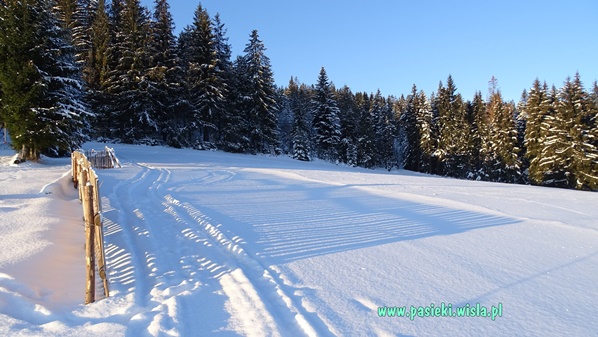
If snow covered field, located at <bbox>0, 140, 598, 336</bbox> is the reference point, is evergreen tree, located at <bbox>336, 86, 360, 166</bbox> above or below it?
above

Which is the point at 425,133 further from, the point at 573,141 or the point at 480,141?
the point at 573,141

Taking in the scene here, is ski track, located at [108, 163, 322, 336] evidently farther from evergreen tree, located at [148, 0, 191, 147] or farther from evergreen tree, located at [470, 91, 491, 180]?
evergreen tree, located at [470, 91, 491, 180]

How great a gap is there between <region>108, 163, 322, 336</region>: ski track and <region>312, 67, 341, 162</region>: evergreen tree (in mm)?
33555

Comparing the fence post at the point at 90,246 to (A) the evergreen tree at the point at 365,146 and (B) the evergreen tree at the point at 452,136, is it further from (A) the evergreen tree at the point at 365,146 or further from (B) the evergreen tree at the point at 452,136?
(B) the evergreen tree at the point at 452,136

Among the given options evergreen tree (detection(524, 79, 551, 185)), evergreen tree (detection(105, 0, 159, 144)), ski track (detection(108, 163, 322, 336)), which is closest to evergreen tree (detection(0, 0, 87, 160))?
ski track (detection(108, 163, 322, 336))

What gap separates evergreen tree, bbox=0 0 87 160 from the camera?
14.1 meters

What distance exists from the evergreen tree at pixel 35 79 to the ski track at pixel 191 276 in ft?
33.7

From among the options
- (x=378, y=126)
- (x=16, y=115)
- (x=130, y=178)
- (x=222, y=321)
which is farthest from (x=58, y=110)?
(x=378, y=126)

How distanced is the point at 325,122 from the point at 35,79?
29827 mm

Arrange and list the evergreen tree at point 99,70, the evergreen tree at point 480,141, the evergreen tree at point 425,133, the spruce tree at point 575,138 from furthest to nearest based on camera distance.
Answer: the evergreen tree at point 425,133
the evergreen tree at point 480,141
the evergreen tree at point 99,70
the spruce tree at point 575,138

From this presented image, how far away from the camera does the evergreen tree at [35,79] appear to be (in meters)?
14.1

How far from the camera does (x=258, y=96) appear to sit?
31.8 m

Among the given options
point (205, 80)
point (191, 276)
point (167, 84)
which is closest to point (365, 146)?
point (205, 80)

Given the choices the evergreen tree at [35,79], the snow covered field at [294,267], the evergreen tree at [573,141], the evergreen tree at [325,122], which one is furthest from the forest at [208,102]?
the snow covered field at [294,267]
